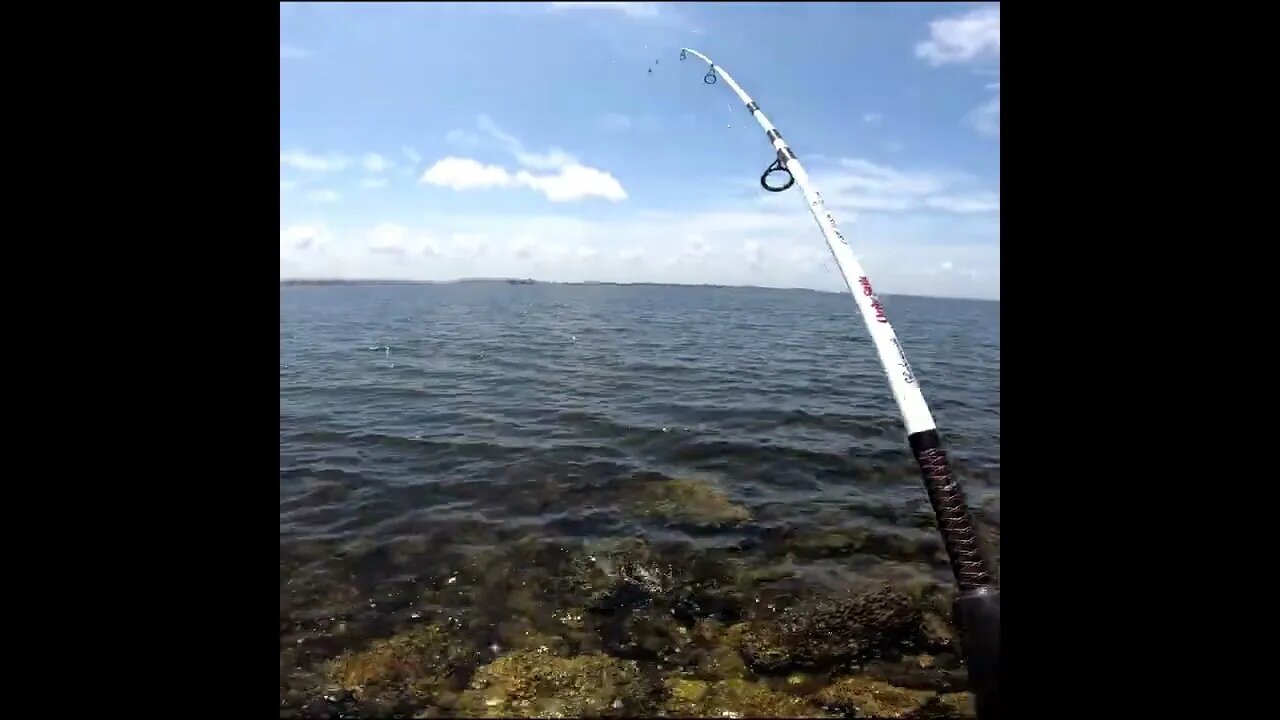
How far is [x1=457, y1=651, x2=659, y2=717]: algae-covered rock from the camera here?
6.55m

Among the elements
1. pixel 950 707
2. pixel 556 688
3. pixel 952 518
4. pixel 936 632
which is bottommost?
pixel 556 688

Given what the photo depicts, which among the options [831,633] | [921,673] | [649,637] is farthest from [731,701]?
[921,673]

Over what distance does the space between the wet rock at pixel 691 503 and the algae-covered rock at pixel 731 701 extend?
4.45 m

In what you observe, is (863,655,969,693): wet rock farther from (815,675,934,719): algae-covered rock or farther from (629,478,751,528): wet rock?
(629,478,751,528): wet rock

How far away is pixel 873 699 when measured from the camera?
22.0 ft

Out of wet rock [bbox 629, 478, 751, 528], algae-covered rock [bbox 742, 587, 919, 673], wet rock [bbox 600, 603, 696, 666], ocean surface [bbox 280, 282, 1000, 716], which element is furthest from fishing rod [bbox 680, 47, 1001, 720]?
wet rock [bbox 629, 478, 751, 528]

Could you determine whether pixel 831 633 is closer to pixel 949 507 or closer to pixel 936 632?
pixel 936 632

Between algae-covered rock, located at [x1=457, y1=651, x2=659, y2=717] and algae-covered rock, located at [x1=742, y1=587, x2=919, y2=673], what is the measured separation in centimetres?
154

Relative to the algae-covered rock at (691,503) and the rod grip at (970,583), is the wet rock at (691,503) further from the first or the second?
the rod grip at (970,583)

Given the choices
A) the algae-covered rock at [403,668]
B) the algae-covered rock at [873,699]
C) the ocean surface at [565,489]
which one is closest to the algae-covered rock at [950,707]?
the algae-covered rock at [873,699]
